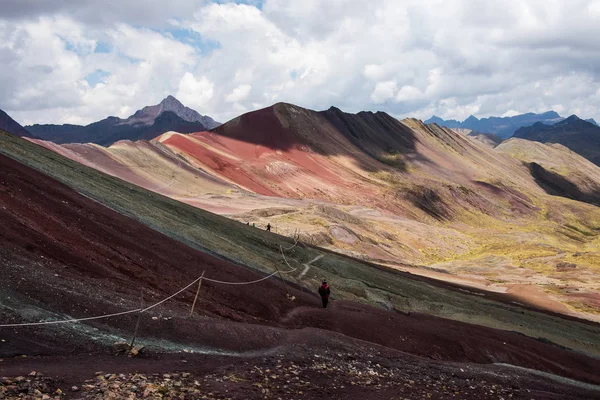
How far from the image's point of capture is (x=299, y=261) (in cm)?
4700

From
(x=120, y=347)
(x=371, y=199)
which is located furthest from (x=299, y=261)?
(x=371, y=199)

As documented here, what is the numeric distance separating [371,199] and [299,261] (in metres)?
89.5

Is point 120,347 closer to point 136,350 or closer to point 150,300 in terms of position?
point 136,350

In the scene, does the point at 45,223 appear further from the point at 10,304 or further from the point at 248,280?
the point at 248,280

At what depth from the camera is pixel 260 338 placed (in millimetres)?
21922

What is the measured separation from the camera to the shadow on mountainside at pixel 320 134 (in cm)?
15175

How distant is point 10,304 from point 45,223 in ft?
31.5

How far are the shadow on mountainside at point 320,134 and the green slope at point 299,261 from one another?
9832 centimetres

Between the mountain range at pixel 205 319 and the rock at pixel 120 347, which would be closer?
the mountain range at pixel 205 319

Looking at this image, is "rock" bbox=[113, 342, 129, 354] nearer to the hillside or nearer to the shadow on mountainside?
the hillside

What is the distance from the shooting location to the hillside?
8188cm

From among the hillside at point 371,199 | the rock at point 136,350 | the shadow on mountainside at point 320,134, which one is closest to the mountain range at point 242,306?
the rock at point 136,350

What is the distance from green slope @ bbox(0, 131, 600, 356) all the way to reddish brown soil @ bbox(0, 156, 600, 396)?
3.79 metres

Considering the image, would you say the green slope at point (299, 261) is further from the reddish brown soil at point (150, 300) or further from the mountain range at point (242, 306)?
the reddish brown soil at point (150, 300)
